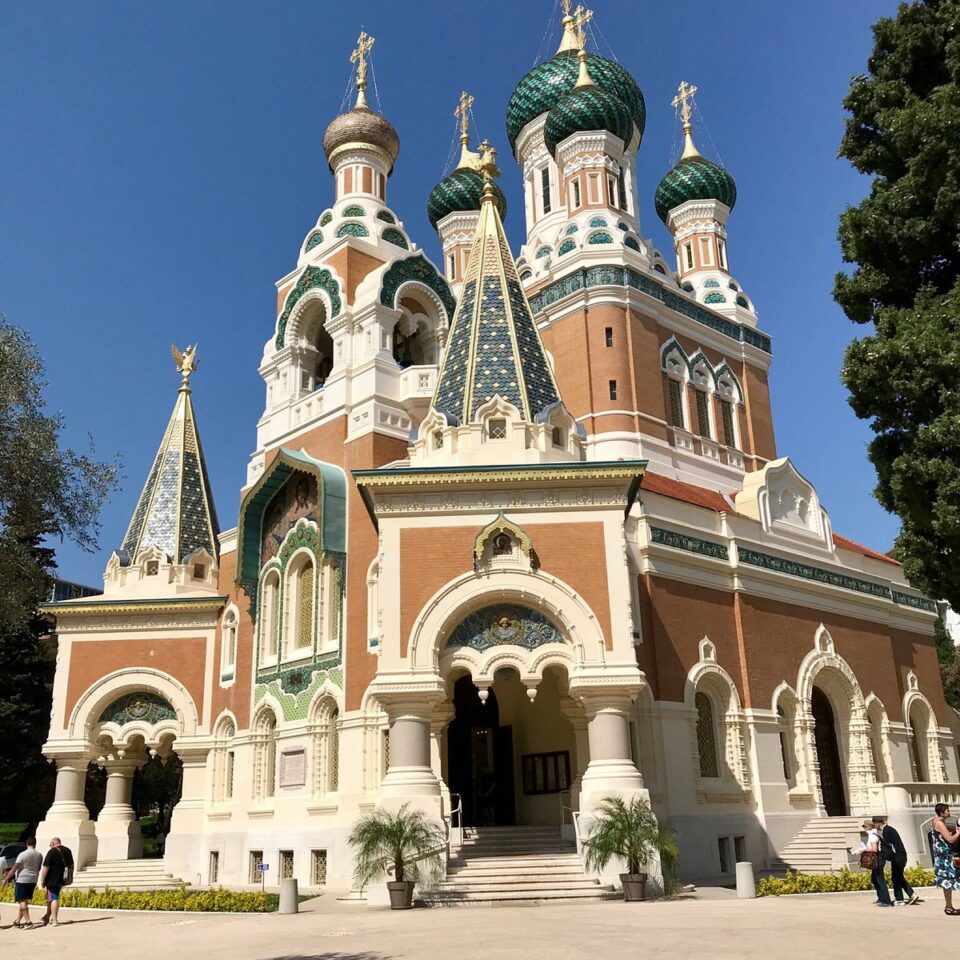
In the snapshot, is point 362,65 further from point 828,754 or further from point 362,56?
point 828,754

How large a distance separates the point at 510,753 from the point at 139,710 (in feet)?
24.8

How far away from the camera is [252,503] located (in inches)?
705

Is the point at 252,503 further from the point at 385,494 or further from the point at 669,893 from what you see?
the point at 669,893

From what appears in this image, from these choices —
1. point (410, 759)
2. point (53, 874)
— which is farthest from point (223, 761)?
point (410, 759)

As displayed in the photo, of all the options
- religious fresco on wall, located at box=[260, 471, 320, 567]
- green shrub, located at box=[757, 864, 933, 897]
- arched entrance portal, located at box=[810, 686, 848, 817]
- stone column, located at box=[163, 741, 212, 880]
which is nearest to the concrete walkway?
green shrub, located at box=[757, 864, 933, 897]

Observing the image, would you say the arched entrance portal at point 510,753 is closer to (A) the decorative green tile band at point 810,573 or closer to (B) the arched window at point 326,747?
(B) the arched window at point 326,747

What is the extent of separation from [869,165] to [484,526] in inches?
235

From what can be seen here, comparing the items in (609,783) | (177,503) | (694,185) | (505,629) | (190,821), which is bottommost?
(190,821)

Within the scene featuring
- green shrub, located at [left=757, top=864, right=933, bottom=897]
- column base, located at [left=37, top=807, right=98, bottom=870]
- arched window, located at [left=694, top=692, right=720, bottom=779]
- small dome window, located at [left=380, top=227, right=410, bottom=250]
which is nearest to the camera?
green shrub, located at [left=757, top=864, right=933, bottom=897]

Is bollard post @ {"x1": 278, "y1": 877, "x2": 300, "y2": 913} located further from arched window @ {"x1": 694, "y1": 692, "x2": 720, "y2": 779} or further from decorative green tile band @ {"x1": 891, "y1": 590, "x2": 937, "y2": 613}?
decorative green tile band @ {"x1": 891, "y1": 590, "x2": 937, "y2": 613}

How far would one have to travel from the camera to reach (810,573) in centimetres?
1841

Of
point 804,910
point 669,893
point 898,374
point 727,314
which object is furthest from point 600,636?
point 727,314

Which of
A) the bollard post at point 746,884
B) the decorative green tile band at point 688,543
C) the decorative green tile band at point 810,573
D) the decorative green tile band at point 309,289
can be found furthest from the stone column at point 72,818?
the decorative green tile band at point 810,573

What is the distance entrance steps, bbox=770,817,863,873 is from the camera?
15.0m
